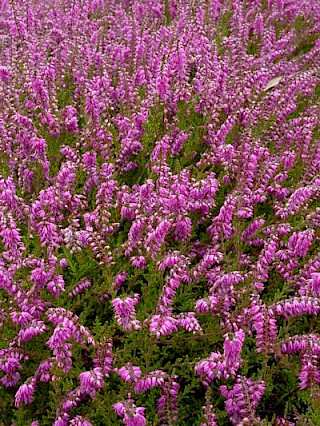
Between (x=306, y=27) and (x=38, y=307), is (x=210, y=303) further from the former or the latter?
(x=306, y=27)

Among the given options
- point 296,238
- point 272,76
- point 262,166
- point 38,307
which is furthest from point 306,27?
point 38,307

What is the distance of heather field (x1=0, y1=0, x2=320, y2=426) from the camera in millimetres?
2648

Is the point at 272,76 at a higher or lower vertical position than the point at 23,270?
higher

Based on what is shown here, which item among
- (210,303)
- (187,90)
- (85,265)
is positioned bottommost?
(85,265)

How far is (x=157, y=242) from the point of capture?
2824 mm

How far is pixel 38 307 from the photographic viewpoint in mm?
2766

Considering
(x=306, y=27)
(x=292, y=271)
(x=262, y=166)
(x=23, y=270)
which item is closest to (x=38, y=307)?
(x=23, y=270)

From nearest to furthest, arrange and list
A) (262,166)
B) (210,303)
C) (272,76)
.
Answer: (210,303) < (262,166) < (272,76)

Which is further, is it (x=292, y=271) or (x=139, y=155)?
(x=139, y=155)

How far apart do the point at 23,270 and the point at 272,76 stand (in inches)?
126

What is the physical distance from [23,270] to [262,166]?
5.48 ft

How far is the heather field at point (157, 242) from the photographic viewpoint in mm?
2648

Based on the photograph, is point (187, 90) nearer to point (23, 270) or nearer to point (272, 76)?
point (272, 76)

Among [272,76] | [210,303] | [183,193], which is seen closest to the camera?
[210,303]
